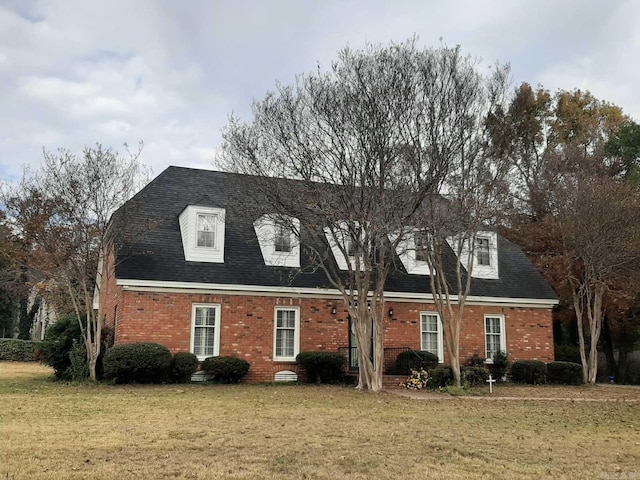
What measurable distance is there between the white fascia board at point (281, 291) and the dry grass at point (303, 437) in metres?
4.38

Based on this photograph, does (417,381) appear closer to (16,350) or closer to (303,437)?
(303,437)

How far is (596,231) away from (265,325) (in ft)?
38.6

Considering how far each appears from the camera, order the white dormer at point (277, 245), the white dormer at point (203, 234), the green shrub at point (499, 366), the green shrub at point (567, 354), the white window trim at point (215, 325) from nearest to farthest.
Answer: the white window trim at point (215, 325)
the white dormer at point (203, 234)
the white dormer at point (277, 245)
the green shrub at point (499, 366)
the green shrub at point (567, 354)

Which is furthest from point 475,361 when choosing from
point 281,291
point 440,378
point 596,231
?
point 281,291

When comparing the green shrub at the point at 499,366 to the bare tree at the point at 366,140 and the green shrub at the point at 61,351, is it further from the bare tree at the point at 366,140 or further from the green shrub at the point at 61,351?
the green shrub at the point at 61,351

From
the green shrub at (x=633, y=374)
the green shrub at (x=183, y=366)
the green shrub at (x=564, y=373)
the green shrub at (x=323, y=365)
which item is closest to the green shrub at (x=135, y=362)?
the green shrub at (x=183, y=366)

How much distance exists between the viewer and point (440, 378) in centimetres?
1778

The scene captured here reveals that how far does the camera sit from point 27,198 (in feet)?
61.3

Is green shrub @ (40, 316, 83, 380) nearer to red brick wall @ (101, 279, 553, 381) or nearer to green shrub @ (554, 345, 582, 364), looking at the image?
red brick wall @ (101, 279, 553, 381)

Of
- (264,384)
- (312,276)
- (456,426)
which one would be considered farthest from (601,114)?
(456,426)

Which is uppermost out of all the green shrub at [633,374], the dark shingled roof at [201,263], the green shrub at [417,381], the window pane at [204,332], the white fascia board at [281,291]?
the dark shingled roof at [201,263]

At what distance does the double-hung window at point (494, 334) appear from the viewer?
22.0 metres

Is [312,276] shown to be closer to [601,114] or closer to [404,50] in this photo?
[404,50]

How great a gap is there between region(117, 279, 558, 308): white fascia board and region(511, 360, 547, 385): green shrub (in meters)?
2.35
